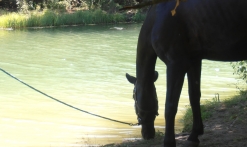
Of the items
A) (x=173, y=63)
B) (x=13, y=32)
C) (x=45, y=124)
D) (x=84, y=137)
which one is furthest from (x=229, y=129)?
(x=13, y=32)

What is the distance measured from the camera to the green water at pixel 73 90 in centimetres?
887

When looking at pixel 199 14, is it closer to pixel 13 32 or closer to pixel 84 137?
pixel 84 137

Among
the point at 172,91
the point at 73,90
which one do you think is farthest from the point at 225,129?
the point at 73,90

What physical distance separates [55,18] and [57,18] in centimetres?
18

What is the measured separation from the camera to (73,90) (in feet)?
44.4

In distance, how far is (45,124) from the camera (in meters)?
9.76

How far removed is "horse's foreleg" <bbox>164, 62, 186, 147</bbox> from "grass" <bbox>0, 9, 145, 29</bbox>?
32.4 metres

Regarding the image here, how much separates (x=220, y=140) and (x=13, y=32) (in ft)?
95.4

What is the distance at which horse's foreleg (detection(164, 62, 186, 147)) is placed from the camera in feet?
14.7

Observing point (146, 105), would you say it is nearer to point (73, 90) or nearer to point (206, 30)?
point (206, 30)

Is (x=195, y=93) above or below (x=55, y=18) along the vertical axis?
above

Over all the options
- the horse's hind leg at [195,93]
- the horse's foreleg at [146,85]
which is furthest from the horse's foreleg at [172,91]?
the horse's foreleg at [146,85]

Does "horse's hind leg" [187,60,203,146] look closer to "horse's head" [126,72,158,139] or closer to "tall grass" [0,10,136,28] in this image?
"horse's head" [126,72,158,139]

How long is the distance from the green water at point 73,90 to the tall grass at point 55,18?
9.34 metres
